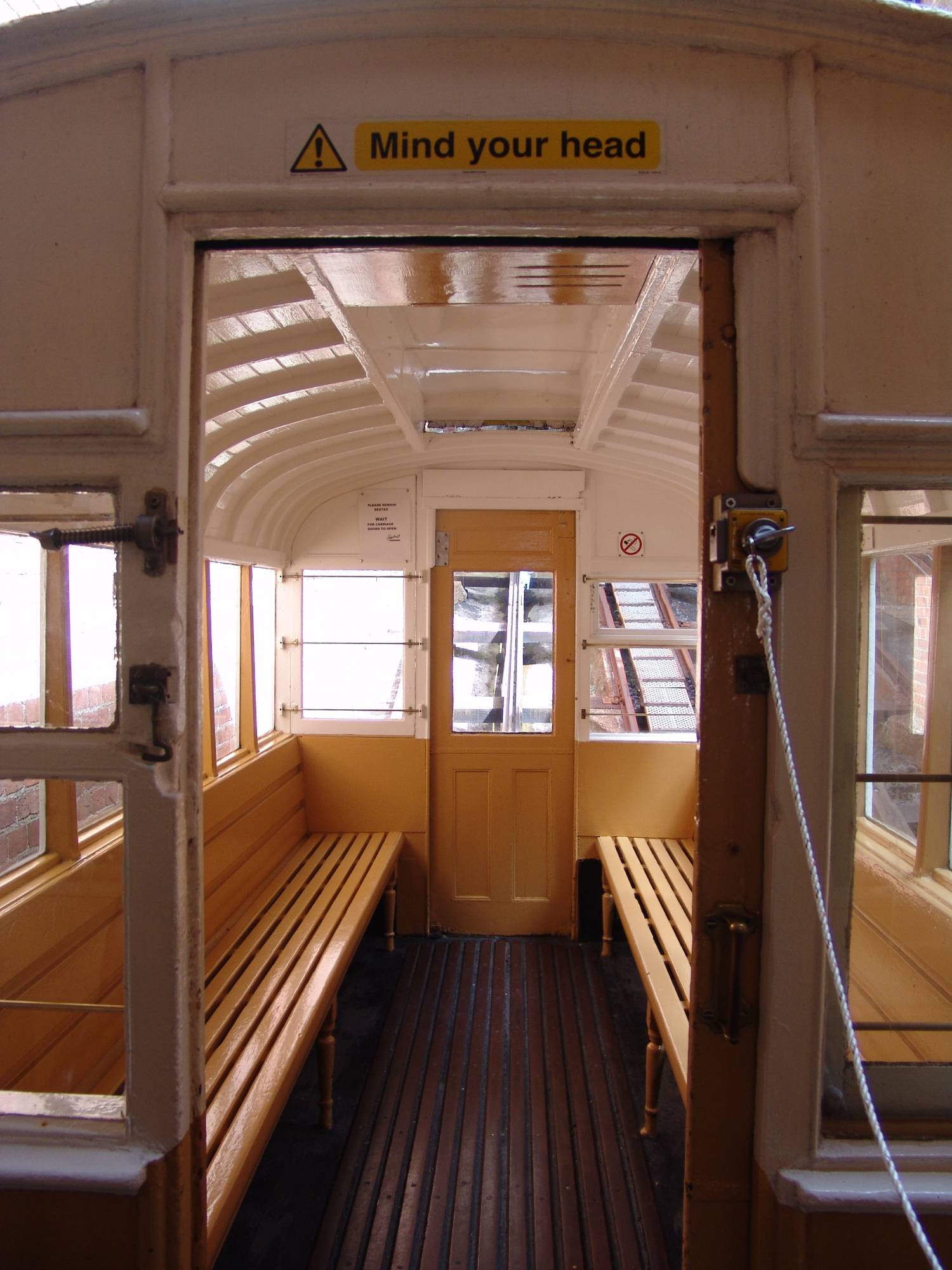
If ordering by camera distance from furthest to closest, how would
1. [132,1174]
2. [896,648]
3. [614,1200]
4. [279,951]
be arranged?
1. [279,951]
2. [614,1200]
3. [896,648]
4. [132,1174]

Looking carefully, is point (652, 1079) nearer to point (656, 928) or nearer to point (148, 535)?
point (656, 928)

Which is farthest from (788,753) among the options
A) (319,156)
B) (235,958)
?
(235,958)

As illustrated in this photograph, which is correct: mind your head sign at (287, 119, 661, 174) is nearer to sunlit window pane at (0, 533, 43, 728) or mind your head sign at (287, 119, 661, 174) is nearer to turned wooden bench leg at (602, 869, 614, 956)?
sunlit window pane at (0, 533, 43, 728)

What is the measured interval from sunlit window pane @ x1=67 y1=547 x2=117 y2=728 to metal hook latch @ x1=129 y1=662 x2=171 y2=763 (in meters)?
0.08

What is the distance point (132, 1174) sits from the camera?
137 cm

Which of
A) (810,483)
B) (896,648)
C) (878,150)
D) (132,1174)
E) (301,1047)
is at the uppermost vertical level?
(878,150)

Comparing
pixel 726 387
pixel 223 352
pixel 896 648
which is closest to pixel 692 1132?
pixel 896 648

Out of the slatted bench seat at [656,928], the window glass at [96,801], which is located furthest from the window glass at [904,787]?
the window glass at [96,801]

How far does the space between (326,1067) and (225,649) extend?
2133mm

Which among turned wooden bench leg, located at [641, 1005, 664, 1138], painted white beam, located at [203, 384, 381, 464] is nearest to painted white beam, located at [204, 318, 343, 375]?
painted white beam, located at [203, 384, 381, 464]

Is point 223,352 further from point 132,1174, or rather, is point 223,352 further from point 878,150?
point 132,1174

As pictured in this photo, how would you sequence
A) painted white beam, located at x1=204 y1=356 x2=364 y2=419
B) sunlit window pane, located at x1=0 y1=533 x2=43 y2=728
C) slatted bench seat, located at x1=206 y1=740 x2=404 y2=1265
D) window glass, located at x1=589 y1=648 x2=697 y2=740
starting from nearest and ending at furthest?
sunlit window pane, located at x1=0 y1=533 x2=43 y2=728 → slatted bench seat, located at x1=206 y1=740 x2=404 y2=1265 → painted white beam, located at x1=204 y1=356 x2=364 y2=419 → window glass, located at x1=589 y1=648 x2=697 y2=740

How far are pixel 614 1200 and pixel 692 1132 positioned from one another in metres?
1.46

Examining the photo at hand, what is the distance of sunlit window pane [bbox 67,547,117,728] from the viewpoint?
4.78 ft
